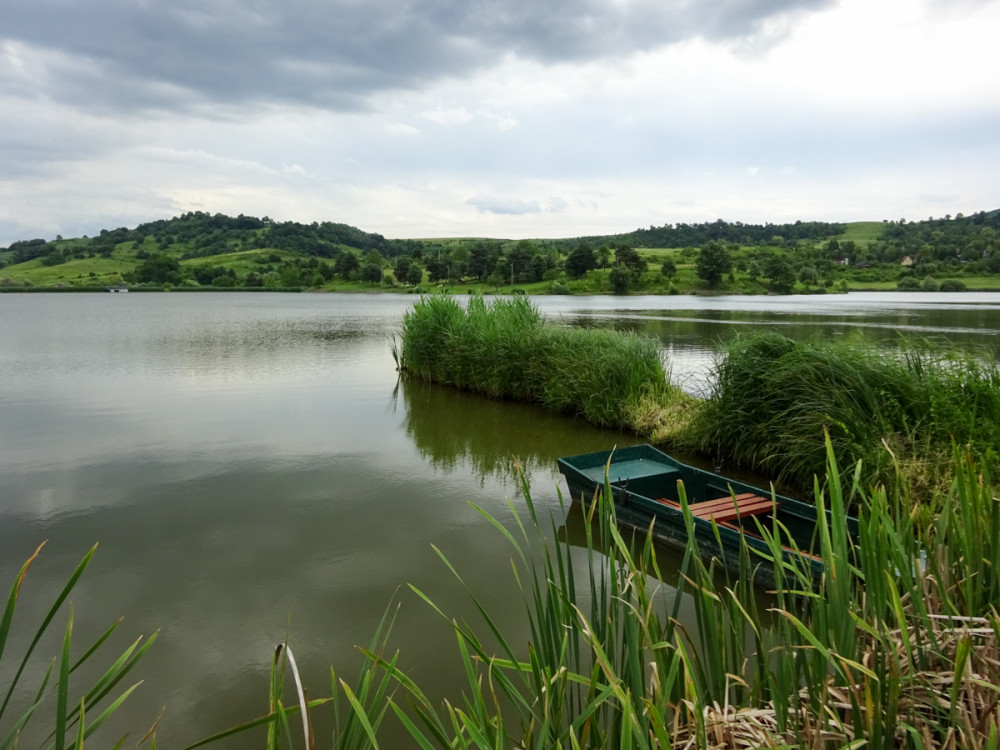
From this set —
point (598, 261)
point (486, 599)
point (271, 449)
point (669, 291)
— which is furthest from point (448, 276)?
point (486, 599)

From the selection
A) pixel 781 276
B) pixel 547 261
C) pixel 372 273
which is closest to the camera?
pixel 781 276

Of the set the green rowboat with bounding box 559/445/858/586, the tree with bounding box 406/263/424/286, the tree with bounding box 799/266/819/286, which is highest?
the tree with bounding box 406/263/424/286

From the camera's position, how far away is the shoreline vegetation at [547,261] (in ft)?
287

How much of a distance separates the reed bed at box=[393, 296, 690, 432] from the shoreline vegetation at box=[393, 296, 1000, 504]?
0.12 feet

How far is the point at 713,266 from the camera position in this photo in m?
85.8

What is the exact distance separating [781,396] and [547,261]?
297 feet

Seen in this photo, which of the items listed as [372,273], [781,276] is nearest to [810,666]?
[781,276]

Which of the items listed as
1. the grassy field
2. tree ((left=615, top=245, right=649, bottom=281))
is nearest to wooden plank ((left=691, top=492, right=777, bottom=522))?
tree ((left=615, top=245, right=649, bottom=281))

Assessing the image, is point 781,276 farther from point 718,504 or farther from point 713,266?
point 718,504

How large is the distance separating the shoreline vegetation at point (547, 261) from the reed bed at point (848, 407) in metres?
68.2

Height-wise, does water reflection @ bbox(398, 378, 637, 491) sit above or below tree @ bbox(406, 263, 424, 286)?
below

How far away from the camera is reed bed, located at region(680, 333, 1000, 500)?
8164 mm

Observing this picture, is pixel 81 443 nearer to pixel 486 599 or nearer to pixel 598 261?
pixel 486 599

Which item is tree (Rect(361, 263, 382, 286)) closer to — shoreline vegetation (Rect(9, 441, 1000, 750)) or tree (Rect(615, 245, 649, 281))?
tree (Rect(615, 245, 649, 281))
